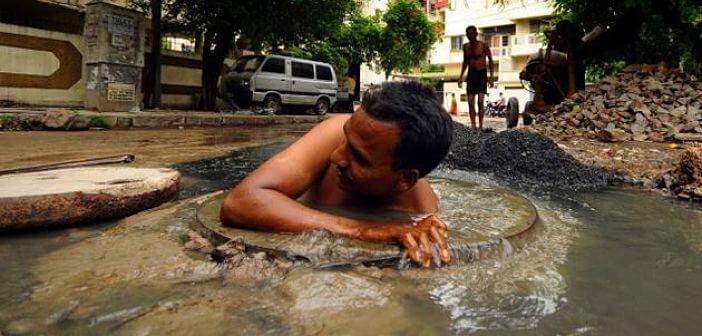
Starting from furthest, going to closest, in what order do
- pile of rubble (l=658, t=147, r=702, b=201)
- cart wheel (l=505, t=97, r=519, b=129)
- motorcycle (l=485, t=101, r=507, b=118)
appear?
motorcycle (l=485, t=101, r=507, b=118) → cart wheel (l=505, t=97, r=519, b=129) → pile of rubble (l=658, t=147, r=702, b=201)

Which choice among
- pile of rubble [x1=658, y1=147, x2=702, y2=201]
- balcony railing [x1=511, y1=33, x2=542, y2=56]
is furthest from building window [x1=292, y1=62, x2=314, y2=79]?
balcony railing [x1=511, y1=33, x2=542, y2=56]

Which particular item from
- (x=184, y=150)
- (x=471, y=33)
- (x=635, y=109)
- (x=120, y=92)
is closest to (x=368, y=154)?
(x=184, y=150)

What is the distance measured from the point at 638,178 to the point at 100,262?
15.1 feet

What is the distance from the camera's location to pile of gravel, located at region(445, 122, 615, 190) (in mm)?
4519

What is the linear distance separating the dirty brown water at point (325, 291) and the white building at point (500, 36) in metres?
30.8

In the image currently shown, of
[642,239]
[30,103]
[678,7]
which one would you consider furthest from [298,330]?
[30,103]

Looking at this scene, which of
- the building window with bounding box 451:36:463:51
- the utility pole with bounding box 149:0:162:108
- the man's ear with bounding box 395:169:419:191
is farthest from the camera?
the building window with bounding box 451:36:463:51

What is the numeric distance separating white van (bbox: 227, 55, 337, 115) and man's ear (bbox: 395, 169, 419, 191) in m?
13.2

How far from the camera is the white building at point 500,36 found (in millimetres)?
32625

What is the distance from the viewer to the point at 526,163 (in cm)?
482

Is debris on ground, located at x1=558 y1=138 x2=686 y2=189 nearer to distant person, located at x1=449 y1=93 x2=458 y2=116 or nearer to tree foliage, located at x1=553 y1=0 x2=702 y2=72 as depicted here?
tree foliage, located at x1=553 y1=0 x2=702 y2=72

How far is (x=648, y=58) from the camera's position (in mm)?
10734

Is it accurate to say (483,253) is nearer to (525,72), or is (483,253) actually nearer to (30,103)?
(525,72)

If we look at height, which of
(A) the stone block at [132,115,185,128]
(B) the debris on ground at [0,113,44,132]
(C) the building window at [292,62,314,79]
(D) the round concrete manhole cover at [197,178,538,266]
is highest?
(C) the building window at [292,62,314,79]
